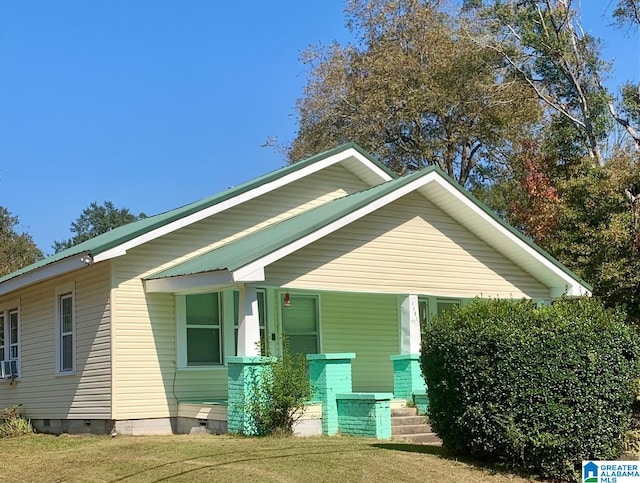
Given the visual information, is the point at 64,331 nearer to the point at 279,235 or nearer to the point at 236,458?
the point at 279,235

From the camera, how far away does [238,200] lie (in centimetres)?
1714

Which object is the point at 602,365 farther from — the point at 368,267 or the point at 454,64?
the point at 454,64

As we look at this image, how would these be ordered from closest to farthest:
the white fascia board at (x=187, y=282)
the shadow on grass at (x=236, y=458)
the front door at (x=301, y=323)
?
the shadow on grass at (x=236, y=458), the white fascia board at (x=187, y=282), the front door at (x=301, y=323)

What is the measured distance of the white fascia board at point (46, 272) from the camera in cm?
1522

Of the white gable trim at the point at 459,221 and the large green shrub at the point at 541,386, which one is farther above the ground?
the white gable trim at the point at 459,221

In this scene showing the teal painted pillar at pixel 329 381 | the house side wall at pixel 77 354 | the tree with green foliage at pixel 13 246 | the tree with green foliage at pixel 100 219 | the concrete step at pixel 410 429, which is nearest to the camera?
the teal painted pillar at pixel 329 381

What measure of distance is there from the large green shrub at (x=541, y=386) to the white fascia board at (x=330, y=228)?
3.87 m

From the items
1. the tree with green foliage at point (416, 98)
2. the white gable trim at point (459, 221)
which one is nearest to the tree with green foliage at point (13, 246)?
the tree with green foliage at point (416, 98)

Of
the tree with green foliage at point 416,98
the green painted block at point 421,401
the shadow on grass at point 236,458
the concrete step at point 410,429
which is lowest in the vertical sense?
the concrete step at point 410,429

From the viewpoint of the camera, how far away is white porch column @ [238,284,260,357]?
14.4 meters

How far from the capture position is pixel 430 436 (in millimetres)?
15016

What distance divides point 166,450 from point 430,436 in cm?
491

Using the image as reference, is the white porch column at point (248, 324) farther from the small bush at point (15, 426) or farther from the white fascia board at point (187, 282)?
the small bush at point (15, 426)

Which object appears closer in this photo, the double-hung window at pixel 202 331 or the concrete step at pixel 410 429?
the concrete step at pixel 410 429
